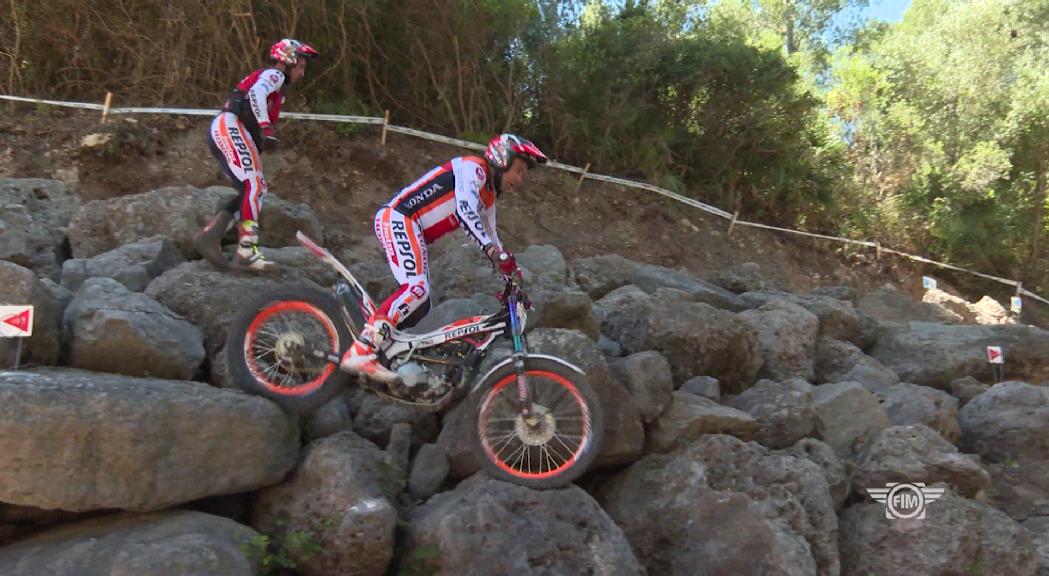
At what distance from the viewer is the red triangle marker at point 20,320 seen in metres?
5.10

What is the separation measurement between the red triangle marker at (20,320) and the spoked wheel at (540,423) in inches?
109

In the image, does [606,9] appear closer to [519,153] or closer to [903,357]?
[903,357]

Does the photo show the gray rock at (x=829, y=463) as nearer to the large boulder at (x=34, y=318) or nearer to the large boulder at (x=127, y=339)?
the large boulder at (x=127, y=339)

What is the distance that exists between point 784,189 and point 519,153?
12.1 metres

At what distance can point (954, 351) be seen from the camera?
32.7 feet

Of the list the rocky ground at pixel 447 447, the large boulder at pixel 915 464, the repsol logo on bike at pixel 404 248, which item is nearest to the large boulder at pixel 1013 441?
the rocky ground at pixel 447 447

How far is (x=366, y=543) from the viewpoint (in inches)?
197

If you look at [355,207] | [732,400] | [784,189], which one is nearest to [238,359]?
[732,400]

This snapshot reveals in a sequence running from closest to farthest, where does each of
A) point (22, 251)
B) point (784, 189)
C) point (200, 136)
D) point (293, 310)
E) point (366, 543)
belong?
point (366, 543), point (293, 310), point (22, 251), point (200, 136), point (784, 189)

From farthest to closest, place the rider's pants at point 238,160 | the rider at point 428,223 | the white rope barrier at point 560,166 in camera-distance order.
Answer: the white rope barrier at point 560,166, the rider's pants at point 238,160, the rider at point 428,223

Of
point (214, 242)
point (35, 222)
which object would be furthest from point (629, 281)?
point (35, 222)

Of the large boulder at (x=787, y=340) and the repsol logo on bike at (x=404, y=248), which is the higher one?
the repsol logo on bike at (x=404, y=248)

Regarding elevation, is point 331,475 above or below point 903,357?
below

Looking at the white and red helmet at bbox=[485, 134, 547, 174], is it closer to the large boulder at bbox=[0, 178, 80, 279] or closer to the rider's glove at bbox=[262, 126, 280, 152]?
the rider's glove at bbox=[262, 126, 280, 152]
